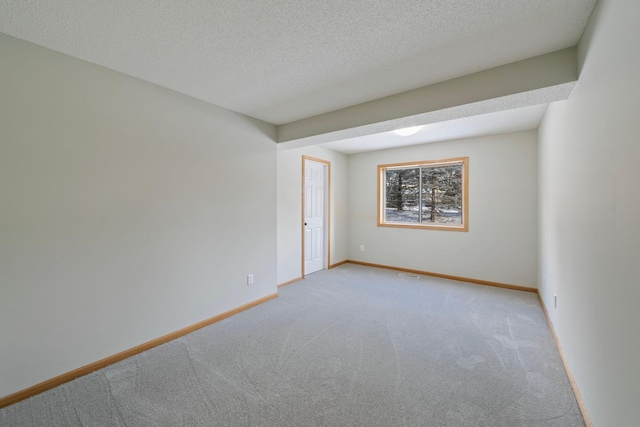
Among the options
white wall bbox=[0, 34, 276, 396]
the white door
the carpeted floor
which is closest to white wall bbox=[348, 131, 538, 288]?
the carpeted floor

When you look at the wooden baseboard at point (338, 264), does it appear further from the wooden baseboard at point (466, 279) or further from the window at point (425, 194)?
the window at point (425, 194)

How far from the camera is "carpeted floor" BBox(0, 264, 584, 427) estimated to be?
162 cm

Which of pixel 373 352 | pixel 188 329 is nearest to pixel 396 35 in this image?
pixel 373 352

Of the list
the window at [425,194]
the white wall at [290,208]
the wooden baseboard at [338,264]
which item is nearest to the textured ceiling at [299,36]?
the white wall at [290,208]

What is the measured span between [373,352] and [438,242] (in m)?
2.90

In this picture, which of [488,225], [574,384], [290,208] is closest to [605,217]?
[574,384]

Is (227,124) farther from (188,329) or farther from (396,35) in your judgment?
(188,329)

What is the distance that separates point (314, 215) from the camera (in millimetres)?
4906

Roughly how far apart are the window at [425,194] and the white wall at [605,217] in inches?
94.8

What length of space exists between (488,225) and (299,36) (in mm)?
3961

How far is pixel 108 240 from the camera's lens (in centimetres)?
215

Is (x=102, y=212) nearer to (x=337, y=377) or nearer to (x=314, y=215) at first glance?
(x=337, y=377)

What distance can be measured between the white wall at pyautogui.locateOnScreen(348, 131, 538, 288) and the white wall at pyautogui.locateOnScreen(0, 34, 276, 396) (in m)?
3.22

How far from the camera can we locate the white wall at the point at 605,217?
1034mm
